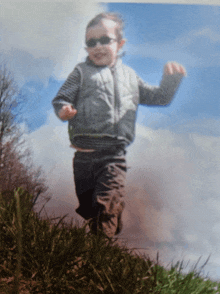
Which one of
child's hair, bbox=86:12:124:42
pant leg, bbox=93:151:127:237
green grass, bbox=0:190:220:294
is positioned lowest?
green grass, bbox=0:190:220:294

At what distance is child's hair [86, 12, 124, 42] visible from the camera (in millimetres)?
2832

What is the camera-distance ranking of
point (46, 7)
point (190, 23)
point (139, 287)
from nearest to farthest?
1. point (139, 287)
2. point (190, 23)
3. point (46, 7)

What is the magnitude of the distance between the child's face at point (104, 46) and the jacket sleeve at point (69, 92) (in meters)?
0.20

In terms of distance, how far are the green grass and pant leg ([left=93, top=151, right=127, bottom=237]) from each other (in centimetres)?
48

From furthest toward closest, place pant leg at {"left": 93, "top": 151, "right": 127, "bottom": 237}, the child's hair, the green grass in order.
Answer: the child's hair → pant leg at {"left": 93, "top": 151, "right": 127, "bottom": 237} → the green grass

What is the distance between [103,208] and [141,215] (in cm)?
31

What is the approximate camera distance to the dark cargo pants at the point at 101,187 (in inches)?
103

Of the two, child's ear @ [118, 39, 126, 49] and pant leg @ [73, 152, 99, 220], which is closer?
pant leg @ [73, 152, 99, 220]

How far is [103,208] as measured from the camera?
2.60m

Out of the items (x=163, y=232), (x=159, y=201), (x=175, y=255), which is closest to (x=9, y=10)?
(x=159, y=201)

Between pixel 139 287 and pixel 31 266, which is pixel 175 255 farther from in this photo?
pixel 31 266

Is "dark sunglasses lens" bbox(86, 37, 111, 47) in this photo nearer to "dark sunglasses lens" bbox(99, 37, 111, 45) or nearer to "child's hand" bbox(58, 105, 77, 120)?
"dark sunglasses lens" bbox(99, 37, 111, 45)

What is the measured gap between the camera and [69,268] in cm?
182

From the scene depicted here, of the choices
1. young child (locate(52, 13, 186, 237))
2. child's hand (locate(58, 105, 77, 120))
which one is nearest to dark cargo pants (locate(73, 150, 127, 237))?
young child (locate(52, 13, 186, 237))
